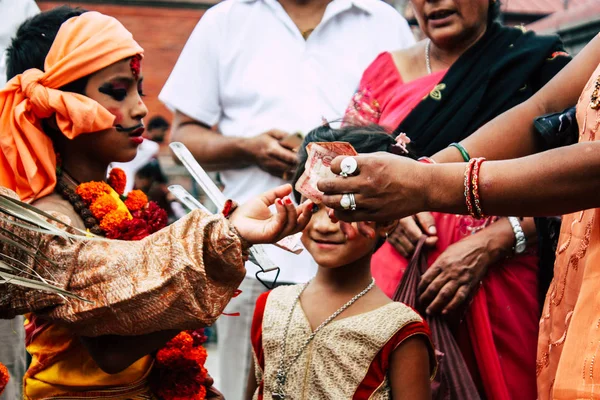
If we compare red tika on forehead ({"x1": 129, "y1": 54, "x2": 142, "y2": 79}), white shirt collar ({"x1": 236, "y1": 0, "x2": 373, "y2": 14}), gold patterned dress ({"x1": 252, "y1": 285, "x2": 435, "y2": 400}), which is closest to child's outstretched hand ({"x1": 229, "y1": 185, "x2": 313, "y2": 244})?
gold patterned dress ({"x1": 252, "y1": 285, "x2": 435, "y2": 400})

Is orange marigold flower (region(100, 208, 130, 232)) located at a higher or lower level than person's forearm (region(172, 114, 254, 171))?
higher

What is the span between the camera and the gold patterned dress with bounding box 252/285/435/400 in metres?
3.03

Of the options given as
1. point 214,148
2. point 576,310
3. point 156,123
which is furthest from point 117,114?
point 156,123

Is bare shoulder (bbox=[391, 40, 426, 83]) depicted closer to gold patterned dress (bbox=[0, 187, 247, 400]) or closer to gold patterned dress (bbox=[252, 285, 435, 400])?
gold patterned dress (bbox=[252, 285, 435, 400])

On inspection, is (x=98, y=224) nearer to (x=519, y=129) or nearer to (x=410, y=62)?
(x=519, y=129)

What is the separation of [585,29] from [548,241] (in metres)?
5.79

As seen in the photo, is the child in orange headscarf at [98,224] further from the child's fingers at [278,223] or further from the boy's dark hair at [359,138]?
the boy's dark hair at [359,138]

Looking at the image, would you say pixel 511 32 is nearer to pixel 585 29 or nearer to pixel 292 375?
pixel 292 375

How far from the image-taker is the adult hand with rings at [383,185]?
2441 millimetres

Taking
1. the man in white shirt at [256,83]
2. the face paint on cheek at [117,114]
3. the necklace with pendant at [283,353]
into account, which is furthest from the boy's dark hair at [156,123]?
the necklace with pendant at [283,353]

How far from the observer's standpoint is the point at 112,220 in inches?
125

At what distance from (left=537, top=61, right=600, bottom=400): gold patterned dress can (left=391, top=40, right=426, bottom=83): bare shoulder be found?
1.34m

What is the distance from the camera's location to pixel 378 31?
467 centimetres

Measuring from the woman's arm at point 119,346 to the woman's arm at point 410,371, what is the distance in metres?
0.76
